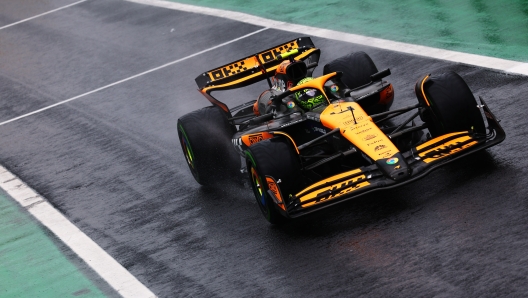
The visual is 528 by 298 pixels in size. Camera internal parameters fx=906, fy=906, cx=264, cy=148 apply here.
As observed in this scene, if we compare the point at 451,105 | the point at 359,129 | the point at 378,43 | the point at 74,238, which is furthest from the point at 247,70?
the point at 378,43

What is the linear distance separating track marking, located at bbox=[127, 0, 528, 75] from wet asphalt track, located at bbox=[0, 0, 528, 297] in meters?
0.21

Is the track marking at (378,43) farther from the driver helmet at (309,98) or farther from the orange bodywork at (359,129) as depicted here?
the orange bodywork at (359,129)

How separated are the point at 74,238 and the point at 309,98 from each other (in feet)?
9.73

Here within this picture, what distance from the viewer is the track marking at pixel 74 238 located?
8.36 m

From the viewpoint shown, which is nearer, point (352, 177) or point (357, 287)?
point (357, 287)

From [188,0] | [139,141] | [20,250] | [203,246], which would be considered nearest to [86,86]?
[139,141]

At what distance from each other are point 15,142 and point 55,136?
686 millimetres

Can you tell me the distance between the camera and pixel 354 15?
16.8 m

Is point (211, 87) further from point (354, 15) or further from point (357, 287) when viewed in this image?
point (354, 15)

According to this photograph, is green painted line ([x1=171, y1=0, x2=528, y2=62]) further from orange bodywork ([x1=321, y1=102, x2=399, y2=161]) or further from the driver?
orange bodywork ([x1=321, y1=102, x2=399, y2=161])

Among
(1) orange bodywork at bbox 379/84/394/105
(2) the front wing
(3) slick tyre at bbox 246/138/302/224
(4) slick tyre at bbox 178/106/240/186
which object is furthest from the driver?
(2) the front wing

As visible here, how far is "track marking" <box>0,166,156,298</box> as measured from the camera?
836cm

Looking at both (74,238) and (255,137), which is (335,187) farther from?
(74,238)

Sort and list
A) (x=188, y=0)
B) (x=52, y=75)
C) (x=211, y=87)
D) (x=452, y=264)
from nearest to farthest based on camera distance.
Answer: (x=452, y=264)
(x=211, y=87)
(x=52, y=75)
(x=188, y=0)
